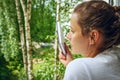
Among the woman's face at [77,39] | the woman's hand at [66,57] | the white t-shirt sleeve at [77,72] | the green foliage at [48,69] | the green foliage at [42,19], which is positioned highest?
the woman's face at [77,39]

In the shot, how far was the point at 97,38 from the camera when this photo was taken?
0.91 meters

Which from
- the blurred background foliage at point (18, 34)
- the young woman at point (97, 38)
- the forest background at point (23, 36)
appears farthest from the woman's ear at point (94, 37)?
the blurred background foliage at point (18, 34)

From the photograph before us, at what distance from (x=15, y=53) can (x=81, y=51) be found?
12.1 ft

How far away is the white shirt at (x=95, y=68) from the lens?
32.4 inches

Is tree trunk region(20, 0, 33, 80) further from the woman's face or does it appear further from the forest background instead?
the woman's face

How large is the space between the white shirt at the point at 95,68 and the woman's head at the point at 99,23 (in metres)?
0.04

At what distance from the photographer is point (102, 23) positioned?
0.89 m

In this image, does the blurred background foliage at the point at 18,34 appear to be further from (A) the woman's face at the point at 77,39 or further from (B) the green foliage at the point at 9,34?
(A) the woman's face at the point at 77,39

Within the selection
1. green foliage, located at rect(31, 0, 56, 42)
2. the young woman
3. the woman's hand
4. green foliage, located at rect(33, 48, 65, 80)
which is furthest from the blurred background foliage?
the young woman

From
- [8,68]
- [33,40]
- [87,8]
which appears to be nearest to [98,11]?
[87,8]

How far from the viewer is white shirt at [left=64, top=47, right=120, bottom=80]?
822mm

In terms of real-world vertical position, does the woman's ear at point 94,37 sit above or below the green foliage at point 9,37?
above

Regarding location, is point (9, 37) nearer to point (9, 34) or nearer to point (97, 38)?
point (9, 34)

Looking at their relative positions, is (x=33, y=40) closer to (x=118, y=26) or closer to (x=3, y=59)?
(x=3, y=59)
